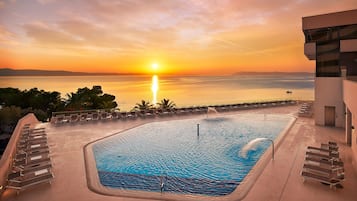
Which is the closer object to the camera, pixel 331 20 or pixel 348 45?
pixel 348 45

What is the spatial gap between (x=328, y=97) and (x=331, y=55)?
235 centimetres

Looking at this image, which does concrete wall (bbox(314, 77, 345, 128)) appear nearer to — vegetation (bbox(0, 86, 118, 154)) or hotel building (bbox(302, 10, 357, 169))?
hotel building (bbox(302, 10, 357, 169))

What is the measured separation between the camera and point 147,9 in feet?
59.8

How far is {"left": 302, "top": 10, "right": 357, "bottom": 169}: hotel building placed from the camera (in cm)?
1305

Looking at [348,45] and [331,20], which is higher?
[331,20]

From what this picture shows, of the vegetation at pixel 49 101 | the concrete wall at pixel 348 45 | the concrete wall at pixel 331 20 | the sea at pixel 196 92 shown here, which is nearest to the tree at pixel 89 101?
the vegetation at pixel 49 101

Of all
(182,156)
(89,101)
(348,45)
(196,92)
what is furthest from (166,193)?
(196,92)

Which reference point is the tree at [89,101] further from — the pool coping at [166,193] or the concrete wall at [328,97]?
the pool coping at [166,193]

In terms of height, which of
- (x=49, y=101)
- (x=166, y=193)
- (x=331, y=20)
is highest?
(x=331, y=20)

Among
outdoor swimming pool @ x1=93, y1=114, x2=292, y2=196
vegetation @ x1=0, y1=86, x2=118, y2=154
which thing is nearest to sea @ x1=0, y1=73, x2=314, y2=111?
vegetation @ x1=0, y1=86, x2=118, y2=154

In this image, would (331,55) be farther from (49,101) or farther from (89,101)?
(49,101)

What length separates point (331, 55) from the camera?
1366 centimetres

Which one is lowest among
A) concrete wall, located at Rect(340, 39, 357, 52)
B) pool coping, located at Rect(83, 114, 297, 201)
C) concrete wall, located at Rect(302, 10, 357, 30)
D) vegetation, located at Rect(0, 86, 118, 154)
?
pool coping, located at Rect(83, 114, 297, 201)

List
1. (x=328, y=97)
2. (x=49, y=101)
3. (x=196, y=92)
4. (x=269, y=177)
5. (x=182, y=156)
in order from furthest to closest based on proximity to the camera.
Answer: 1. (x=196, y=92)
2. (x=49, y=101)
3. (x=328, y=97)
4. (x=182, y=156)
5. (x=269, y=177)
